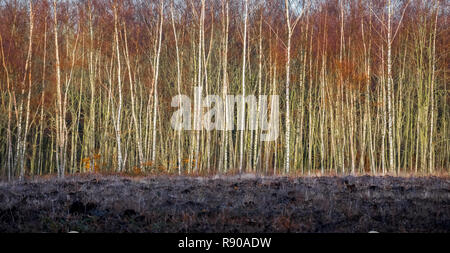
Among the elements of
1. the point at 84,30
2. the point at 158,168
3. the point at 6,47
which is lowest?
the point at 158,168

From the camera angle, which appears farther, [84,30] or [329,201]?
[84,30]

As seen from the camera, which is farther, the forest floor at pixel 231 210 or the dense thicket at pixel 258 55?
the dense thicket at pixel 258 55

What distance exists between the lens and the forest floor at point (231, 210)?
439 cm

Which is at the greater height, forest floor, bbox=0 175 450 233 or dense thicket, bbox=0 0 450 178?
dense thicket, bbox=0 0 450 178

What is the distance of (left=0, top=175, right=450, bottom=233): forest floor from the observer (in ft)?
14.4

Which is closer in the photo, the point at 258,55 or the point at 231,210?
the point at 231,210

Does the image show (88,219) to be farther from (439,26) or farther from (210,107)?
(439,26)

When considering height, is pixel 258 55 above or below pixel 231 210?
above

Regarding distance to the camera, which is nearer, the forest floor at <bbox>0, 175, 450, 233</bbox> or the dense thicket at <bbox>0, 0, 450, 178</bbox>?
the forest floor at <bbox>0, 175, 450, 233</bbox>

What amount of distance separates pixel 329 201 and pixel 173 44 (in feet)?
55.3

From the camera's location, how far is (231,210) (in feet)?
16.8
